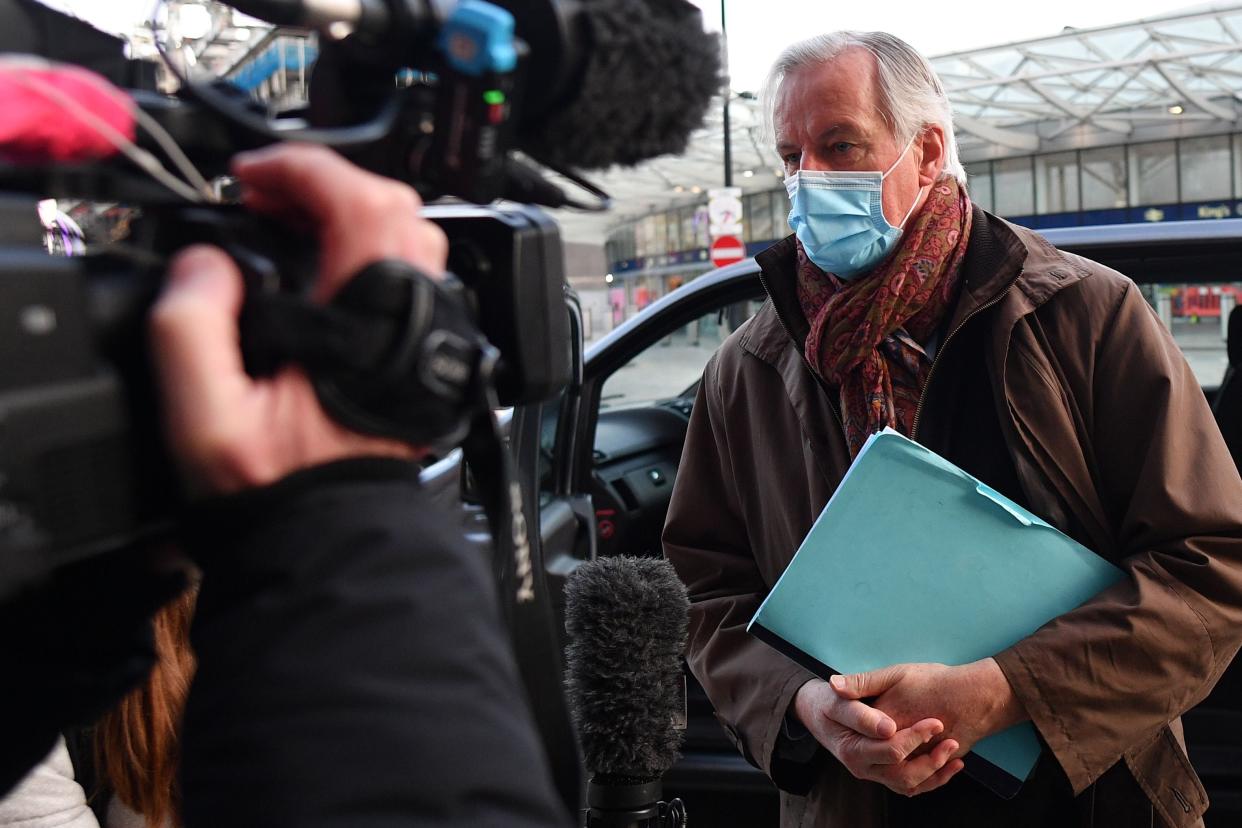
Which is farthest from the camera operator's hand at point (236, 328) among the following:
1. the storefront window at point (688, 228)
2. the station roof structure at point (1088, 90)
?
the storefront window at point (688, 228)

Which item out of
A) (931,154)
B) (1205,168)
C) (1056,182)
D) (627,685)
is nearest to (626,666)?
(627,685)

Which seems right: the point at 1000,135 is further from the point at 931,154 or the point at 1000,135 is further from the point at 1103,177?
the point at 931,154

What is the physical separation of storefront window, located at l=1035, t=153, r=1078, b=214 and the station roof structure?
35cm

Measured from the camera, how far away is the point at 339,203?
27.9 inches

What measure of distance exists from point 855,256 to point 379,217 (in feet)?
4.98

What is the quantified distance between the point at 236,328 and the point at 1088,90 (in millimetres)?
29392

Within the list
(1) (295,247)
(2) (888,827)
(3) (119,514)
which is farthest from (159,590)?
(2) (888,827)

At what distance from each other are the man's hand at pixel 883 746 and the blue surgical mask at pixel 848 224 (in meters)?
0.78

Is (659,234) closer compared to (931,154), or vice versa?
(931,154)

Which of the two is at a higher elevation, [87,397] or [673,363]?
[87,397]

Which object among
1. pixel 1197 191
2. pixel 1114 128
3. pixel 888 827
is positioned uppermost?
pixel 1114 128

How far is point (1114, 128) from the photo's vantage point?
29.4m

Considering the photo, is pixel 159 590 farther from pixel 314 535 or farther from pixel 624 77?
pixel 624 77

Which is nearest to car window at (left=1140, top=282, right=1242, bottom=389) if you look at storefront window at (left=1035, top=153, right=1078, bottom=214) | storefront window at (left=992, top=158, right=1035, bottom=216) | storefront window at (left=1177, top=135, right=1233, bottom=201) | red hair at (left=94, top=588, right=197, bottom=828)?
red hair at (left=94, top=588, right=197, bottom=828)
